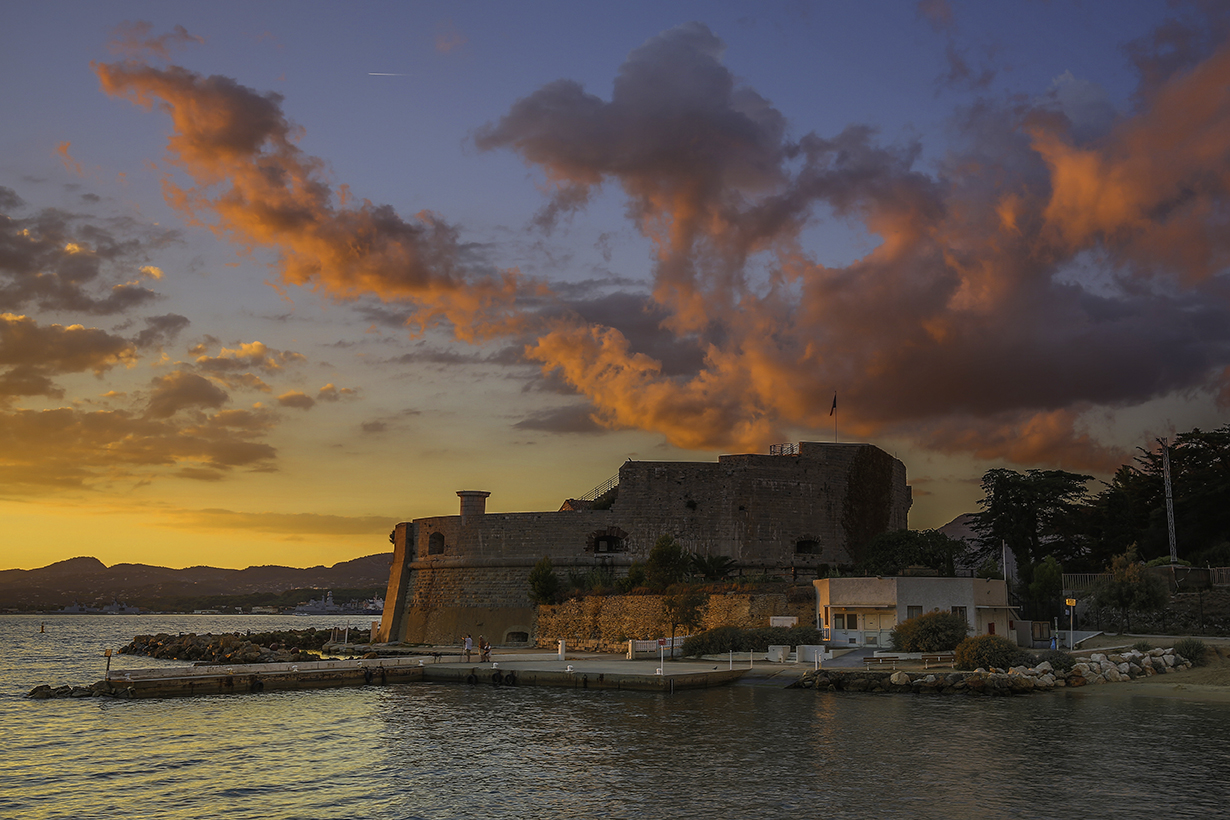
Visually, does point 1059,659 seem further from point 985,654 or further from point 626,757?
point 626,757

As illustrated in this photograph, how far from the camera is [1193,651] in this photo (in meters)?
29.7

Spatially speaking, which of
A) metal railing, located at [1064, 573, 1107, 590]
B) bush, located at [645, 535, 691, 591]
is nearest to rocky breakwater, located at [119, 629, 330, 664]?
bush, located at [645, 535, 691, 591]

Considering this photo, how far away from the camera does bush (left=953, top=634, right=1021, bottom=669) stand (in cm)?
2753

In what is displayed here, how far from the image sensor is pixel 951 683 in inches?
1017

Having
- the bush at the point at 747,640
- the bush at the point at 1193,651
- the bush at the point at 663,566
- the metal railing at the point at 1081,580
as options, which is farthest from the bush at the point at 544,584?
the bush at the point at 1193,651

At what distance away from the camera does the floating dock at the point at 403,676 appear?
2703 centimetres

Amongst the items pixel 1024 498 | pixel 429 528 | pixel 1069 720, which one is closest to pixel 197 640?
pixel 429 528

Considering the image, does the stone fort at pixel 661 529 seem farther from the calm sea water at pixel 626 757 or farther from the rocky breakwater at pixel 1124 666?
A: the calm sea water at pixel 626 757

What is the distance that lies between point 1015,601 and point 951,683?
53.5 ft

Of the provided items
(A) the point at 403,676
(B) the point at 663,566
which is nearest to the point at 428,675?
(A) the point at 403,676

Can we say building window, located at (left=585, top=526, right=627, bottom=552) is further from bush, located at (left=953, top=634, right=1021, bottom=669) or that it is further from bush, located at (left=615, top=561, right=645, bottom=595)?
bush, located at (left=953, top=634, right=1021, bottom=669)

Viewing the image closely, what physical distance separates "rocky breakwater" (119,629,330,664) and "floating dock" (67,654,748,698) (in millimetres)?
4785

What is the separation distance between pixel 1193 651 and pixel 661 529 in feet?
71.9

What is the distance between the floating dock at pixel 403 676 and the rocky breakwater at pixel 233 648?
4.78 metres
